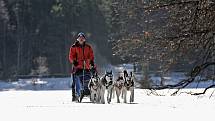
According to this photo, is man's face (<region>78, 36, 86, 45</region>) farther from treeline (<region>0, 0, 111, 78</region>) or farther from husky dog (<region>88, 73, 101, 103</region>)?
treeline (<region>0, 0, 111, 78</region>)

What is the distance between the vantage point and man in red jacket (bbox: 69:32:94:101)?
16.2 meters

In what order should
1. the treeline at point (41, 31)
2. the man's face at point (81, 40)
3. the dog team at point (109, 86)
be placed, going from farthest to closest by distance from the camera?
the treeline at point (41, 31) < the man's face at point (81, 40) < the dog team at point (109, 86)

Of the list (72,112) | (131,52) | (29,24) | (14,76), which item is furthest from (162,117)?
(29,24)

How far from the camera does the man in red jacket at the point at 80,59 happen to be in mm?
16156

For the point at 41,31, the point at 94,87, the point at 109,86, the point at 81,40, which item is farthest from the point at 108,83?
the point at 41,31

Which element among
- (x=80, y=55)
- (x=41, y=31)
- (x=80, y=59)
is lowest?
(x=80, y=59)

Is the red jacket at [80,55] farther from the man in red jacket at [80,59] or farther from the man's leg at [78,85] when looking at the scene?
the man's leg at [78,85]

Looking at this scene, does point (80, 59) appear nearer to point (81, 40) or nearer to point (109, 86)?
point (81, 40)

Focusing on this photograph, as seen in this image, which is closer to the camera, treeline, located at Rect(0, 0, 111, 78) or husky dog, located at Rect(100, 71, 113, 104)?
husky dog, located at Rect(100, 71, 113, 104)

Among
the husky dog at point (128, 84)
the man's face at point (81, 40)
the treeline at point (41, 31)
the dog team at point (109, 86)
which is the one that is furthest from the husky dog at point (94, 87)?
the treeline at point (41, 31)

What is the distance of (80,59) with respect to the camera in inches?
640

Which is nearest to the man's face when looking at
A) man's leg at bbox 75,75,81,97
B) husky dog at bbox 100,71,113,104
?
man's leg at bbox 75,75,81,97

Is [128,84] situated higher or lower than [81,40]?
lower

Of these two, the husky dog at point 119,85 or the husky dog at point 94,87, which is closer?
the husky dog at point 94,87
